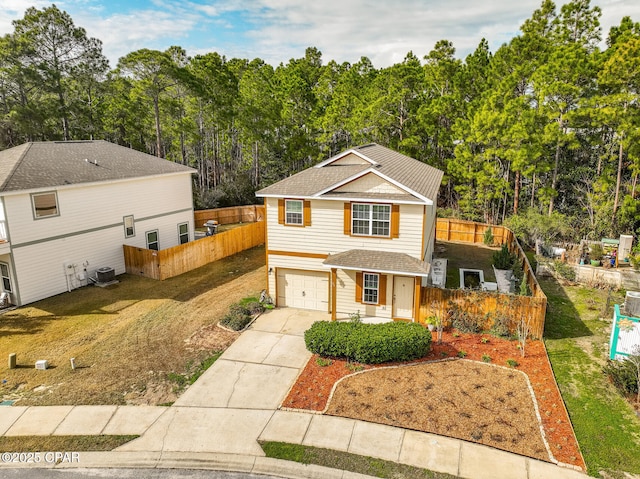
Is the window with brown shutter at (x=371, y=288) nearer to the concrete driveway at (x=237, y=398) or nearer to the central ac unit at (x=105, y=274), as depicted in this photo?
the concrete driveway at (x=237, y=398)

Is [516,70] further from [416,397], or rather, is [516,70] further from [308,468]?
[308,468]

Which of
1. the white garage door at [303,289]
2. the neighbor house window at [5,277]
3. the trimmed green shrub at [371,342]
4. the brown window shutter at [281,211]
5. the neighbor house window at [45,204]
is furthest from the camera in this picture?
the neighbor house window at [45,204]

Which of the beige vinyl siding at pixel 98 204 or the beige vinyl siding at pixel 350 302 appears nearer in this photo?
the beige vinyl siding at pixel 350 302

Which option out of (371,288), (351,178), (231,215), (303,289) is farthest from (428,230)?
(231,215)

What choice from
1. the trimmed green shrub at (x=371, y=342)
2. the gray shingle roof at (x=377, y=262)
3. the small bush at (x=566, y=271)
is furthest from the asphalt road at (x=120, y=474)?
the small bush at (x=566, y=271)

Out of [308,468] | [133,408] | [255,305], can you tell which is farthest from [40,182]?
[308,468]

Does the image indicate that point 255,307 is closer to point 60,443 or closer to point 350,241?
point 350,241
